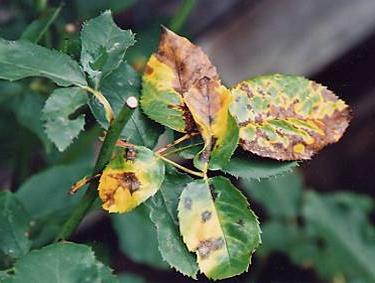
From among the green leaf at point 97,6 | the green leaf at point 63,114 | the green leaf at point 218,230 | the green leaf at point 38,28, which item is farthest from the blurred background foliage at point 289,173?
the green leaf at point 218,230

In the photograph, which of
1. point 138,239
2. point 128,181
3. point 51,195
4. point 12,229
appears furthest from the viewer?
point 138,239

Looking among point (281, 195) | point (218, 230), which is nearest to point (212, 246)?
point (218, 230)

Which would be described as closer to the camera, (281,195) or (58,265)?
(58,265)

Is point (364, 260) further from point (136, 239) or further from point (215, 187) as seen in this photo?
point (215, 187)

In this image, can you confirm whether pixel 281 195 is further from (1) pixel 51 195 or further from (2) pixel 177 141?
(2) pixel 177 141

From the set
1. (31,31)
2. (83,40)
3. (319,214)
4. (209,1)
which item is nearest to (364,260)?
(319,214)

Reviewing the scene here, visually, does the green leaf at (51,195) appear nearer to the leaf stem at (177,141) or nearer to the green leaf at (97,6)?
the green leaf at (97,6)
